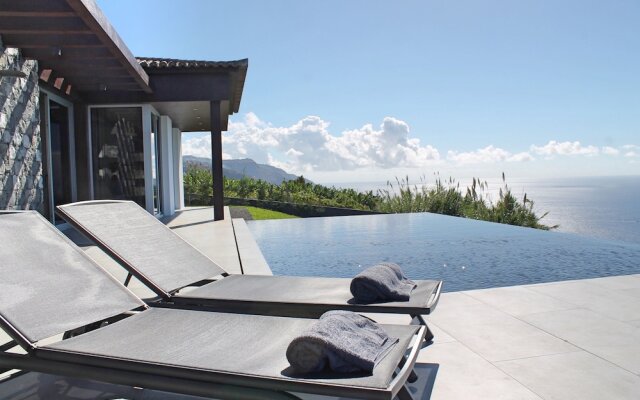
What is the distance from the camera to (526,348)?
2.82m

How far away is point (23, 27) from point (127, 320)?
4.98 metres

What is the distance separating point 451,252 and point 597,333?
13.4 feet

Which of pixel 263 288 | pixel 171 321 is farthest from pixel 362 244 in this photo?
pixel 171 321

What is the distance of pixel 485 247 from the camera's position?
752cm

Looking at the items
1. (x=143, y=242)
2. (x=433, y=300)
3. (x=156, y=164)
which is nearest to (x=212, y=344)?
(x=433, y=300)

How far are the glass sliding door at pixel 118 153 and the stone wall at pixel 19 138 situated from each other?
2985 mm

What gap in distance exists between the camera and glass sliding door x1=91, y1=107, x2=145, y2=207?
33.7ft

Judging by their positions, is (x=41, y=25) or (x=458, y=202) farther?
(x=458, y=202)

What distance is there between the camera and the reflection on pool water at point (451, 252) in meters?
5.67

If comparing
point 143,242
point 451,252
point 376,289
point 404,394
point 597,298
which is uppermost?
point 143,242

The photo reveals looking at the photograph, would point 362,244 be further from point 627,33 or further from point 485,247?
point 627,33

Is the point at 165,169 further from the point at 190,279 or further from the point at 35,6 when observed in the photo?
the point at 190,279

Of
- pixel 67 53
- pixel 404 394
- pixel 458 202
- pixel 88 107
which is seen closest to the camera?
pixel 404 394

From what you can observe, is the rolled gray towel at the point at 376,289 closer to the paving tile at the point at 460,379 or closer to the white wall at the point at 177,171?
the paving tile at the point at 460,379
